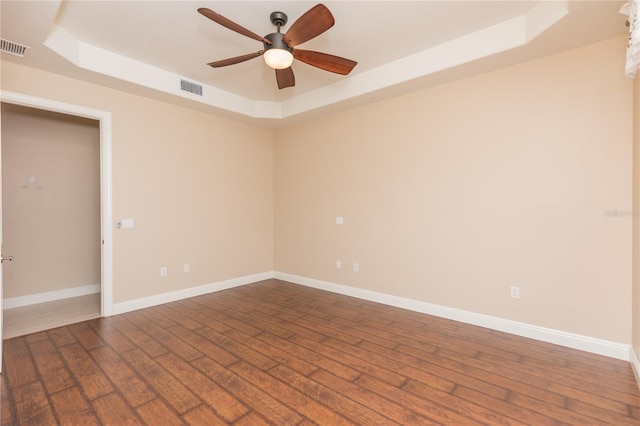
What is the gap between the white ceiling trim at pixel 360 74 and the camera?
2.54m

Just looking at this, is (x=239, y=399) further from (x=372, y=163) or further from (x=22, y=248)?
(x=22, y=248)

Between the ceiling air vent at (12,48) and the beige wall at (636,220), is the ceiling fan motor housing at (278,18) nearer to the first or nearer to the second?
the ceiling air vent at (12,48)

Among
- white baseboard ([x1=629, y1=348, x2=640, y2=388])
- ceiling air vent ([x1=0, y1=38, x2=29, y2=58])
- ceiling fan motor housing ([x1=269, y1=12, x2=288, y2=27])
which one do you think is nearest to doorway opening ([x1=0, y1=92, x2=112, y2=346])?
ceiling air vent ([x1=0, y1=38, x2=29, y2=58])

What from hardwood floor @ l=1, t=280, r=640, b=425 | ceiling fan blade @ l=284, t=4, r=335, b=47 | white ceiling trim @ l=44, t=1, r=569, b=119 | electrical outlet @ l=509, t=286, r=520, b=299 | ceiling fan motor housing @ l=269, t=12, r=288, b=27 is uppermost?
ceiling fan motor housing @ l=269, t=12, r=288, b=27

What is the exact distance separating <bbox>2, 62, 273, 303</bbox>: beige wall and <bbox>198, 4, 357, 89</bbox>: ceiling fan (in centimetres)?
170

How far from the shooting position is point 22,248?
3867 mm

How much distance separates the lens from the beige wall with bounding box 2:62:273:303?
350cm

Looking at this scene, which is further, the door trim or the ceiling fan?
the door trim

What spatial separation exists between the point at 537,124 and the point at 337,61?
1.97m

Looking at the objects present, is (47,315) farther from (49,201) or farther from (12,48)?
(12,48)

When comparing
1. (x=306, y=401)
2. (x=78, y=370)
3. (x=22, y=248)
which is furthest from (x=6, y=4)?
(x=306, y=401)

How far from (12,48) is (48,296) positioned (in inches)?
123

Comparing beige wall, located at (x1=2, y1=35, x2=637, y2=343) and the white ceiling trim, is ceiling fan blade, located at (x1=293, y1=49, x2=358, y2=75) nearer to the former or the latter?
the white ceiling trim

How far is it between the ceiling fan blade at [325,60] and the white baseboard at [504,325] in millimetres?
2702
